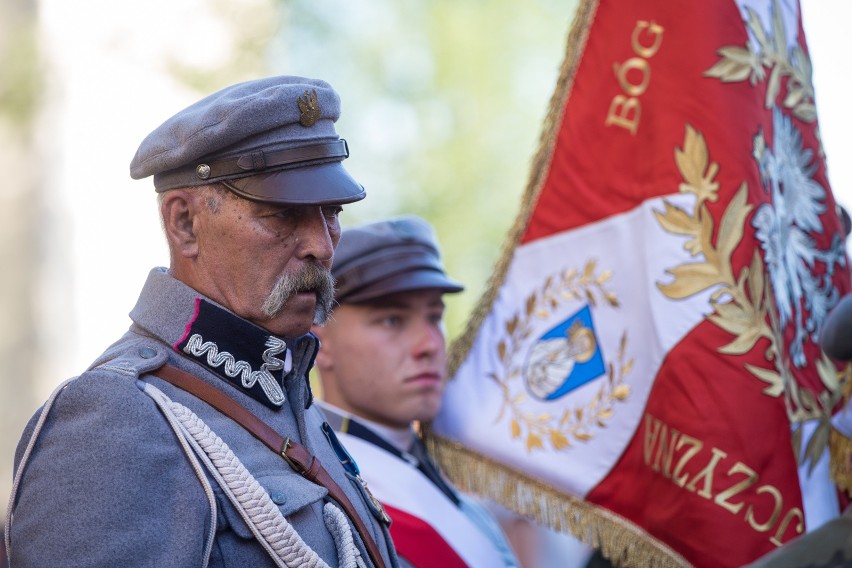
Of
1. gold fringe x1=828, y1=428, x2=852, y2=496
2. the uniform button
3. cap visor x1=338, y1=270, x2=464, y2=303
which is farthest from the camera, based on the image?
cap visor x1=338, y1=270, x2=464, y2=303

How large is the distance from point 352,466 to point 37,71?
11226 mm

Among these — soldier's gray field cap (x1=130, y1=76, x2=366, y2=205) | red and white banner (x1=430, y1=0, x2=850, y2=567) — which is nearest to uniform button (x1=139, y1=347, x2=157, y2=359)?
soldier's gray field cap (x1=130, y1=76, x2=366, y2=205)

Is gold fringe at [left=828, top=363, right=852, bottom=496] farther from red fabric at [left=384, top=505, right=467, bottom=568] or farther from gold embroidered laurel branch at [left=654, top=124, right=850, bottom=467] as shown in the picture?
red fabric at [left=384, top=505, right=467, bottom=568]

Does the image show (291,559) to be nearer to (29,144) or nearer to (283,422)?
(283,422)

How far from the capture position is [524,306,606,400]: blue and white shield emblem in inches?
157

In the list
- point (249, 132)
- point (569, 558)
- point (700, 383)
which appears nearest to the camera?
point (249, 132)

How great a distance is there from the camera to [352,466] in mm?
2715

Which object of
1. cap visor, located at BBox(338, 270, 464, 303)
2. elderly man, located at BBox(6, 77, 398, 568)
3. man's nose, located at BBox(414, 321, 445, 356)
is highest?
elderly man, located at BBox(6, 77, 398, 568)

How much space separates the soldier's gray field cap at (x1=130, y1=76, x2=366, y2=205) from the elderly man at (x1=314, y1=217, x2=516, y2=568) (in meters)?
1.50

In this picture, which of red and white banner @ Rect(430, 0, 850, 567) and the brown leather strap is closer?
the brown leather strap

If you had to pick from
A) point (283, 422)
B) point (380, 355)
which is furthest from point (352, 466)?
point (380, 355)

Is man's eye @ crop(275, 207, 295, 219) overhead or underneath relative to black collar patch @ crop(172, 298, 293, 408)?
overhead

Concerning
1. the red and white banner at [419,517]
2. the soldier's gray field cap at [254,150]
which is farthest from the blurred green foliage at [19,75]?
the soldier's gray field cap at [254,150]

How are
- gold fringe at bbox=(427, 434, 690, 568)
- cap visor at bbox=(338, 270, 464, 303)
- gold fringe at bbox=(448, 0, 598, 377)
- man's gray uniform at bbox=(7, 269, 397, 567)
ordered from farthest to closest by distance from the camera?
1. gold fringe at bbox=(448, 0, 598, 377)
2. cap visor at bbox=(338, 270, 464, 303)
3. gold fringe at bbox=(427, 434, 690, 568)
4. man's gray uniform at bbox=(7, 269, 397, 567)
